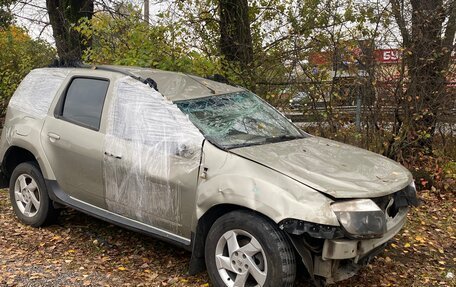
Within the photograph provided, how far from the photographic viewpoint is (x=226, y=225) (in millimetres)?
3473

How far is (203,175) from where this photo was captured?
3633mm

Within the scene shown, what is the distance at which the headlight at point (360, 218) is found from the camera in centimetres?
308

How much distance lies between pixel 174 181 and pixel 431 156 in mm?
4863

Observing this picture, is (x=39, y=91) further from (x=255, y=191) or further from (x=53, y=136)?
(x=255, y=191)

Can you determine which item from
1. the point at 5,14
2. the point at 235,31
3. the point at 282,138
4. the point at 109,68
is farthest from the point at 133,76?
the point at 5,14

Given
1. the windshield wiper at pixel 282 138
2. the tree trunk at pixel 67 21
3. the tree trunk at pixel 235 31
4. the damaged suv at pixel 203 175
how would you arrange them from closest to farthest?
the damaged suv at pixel 203 175
the windshield wiper at pixel 282 138
the tree trunk at pixel 235 31
the tree trunk at pixel 67 21

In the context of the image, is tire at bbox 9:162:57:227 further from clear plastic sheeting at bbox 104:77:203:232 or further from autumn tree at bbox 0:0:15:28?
autumn tree at bbox 0:0:15:28

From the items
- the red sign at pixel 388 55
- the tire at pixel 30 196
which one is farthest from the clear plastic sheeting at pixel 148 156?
the red sign at pixel 388 55

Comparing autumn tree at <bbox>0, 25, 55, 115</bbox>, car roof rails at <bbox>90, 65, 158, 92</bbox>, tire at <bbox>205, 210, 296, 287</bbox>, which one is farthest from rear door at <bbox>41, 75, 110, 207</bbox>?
autumn tree at <bbox>0, 25, 55, 115</bbox>

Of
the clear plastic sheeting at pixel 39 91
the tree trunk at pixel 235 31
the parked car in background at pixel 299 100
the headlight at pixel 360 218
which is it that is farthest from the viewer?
the tree trunk at pixel 235 31

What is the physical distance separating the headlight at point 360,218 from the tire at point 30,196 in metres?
3.28

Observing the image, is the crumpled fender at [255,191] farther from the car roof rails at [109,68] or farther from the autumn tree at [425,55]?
the autumn tree at [425,55]

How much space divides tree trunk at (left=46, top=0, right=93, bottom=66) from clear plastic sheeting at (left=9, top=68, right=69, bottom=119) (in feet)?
17.8

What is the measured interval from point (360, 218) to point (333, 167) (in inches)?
23.2
